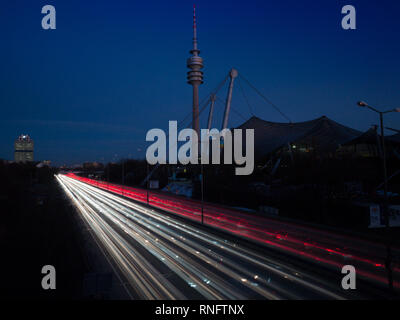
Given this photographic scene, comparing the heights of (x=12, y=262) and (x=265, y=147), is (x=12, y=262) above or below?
below

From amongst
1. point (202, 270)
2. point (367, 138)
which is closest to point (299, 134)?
point (367, 138)

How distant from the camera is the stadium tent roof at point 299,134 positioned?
227 ft

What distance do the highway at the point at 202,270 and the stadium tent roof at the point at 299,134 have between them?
48946 millimetres

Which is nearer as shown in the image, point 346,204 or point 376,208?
point 376,208

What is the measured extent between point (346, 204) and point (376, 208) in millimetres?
12495

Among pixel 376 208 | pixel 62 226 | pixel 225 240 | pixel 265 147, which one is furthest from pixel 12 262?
pixel 265 147

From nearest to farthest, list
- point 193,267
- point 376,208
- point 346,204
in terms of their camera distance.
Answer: point 193,267 < point 376,208 < point 346,204

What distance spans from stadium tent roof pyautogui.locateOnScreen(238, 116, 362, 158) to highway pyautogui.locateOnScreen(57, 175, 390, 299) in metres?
48.9

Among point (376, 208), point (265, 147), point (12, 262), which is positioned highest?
point (265, 147)

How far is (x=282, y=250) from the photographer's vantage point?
1555cm

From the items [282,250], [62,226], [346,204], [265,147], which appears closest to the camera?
[282,250]

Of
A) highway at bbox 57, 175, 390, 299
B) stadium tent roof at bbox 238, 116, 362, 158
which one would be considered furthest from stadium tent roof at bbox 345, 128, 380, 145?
highway at bbox 57, 175, 390, 299

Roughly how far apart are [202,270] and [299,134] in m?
68.8
